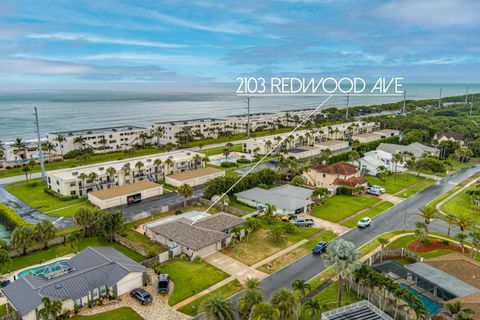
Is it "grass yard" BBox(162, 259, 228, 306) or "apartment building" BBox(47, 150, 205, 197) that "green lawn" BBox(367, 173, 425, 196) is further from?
"grass yard" BBox(162, 259, 228, 306)

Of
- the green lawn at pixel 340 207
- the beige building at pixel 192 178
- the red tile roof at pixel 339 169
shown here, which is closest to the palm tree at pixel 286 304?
the green lawn at pixel 340 207

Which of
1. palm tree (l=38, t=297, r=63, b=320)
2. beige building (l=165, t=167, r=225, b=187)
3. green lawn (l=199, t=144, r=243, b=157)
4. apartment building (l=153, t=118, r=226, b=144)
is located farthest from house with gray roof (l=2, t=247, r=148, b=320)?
apartment building (l=153, t=118, r=226, b=144)

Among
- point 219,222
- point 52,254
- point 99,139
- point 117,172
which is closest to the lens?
point 52,254

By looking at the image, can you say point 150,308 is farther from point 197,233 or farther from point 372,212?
point 372,212

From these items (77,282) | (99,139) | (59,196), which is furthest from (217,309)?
(99,139)

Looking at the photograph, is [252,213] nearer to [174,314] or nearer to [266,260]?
[266,260]

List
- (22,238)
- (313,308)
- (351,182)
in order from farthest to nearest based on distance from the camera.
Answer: (351,182)
(22,238)
(313,308)

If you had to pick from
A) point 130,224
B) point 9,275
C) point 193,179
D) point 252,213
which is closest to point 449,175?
point 252,213

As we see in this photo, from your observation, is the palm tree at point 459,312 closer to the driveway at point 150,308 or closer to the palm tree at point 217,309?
the palm tree at point 217,309
